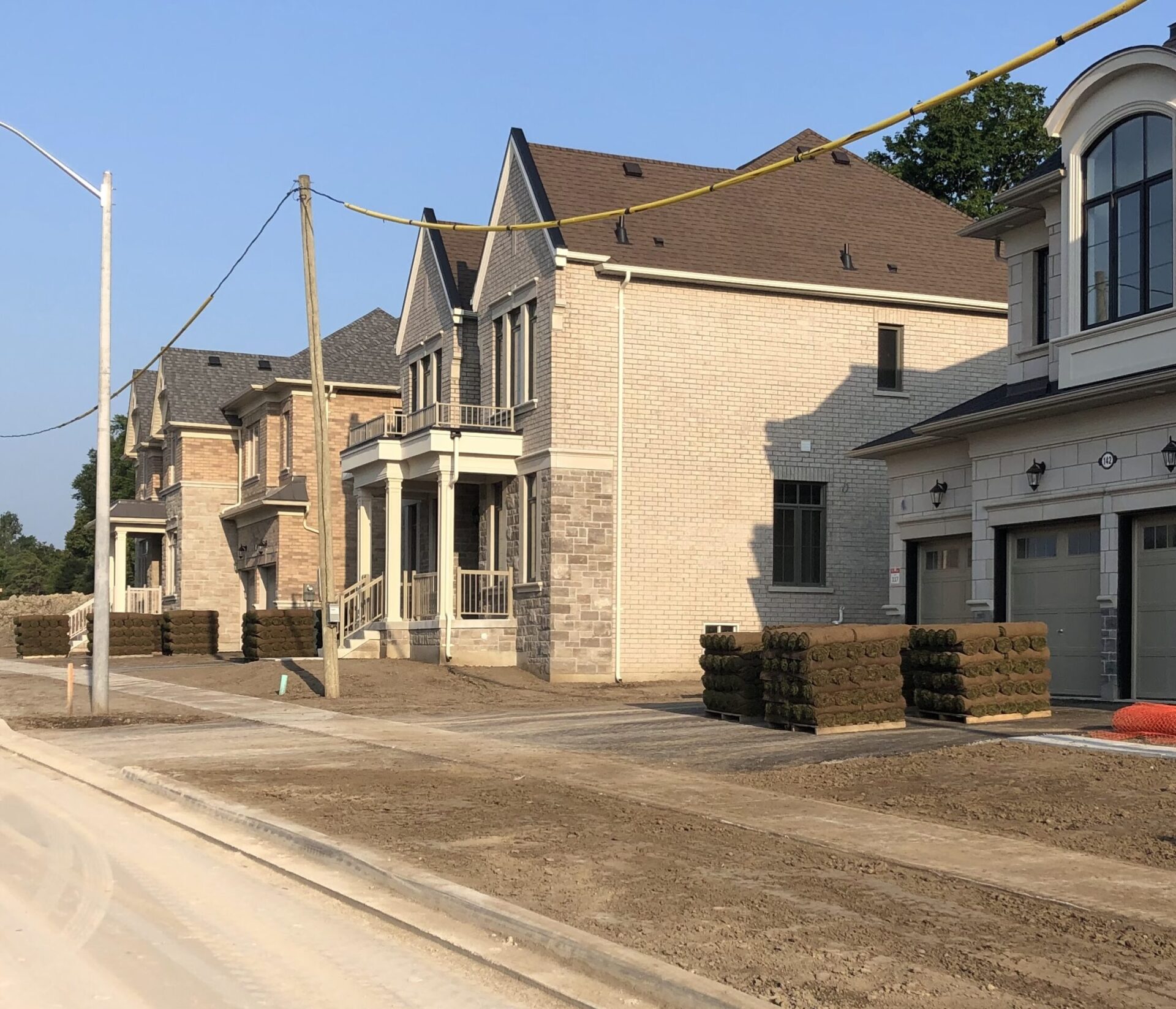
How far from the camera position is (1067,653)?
66.4ft

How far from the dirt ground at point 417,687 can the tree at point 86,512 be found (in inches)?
2279

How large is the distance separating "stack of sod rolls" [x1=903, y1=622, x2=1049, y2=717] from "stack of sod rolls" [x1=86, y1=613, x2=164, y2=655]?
92.3 feet

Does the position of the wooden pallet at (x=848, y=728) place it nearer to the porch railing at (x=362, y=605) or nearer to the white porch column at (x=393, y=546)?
the white porch column at (x=393, y=546)

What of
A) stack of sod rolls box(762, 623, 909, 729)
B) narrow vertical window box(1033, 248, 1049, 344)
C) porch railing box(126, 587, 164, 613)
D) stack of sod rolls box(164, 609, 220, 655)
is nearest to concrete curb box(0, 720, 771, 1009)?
stack of sod rolls box(762, 623, 909, 729)

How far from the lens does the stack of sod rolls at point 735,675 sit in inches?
736

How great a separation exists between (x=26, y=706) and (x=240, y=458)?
23806mm

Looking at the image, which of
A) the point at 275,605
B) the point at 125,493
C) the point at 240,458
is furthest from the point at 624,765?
the point at 125,493

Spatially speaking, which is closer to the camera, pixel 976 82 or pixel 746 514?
pixel 976 82

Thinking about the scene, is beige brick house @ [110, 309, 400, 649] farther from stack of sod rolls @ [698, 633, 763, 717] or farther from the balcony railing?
stack of sod rolls @ [698, 633, 763, 717]

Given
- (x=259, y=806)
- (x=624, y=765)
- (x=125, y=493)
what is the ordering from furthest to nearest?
(x=125, y=493) < (x=624, y=765) < (x=259, y=806)

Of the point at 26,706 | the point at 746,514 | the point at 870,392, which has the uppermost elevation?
the point at 870,392

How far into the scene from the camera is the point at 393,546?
31.0m

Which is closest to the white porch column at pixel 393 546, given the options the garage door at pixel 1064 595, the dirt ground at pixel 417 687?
the dirt ground at pixel 417 687

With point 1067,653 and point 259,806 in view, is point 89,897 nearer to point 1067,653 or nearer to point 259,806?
point 259,806
